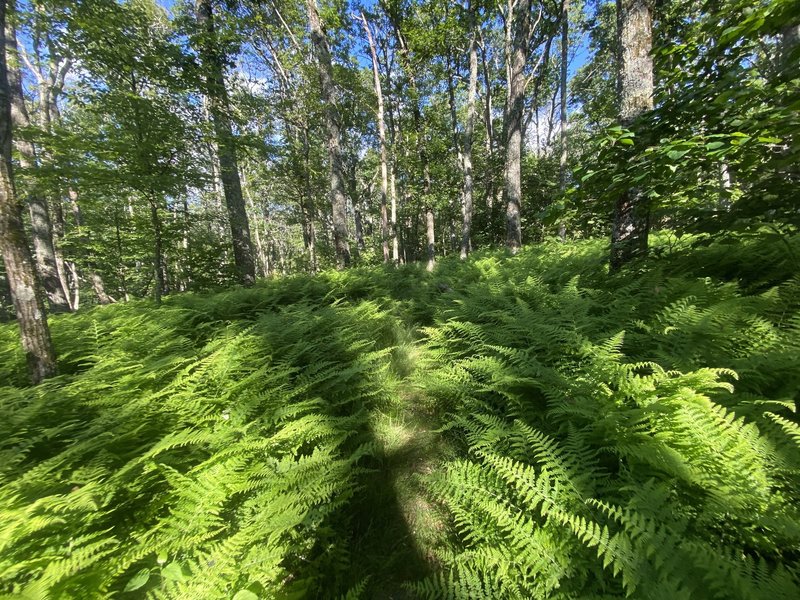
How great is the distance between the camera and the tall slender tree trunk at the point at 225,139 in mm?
7526

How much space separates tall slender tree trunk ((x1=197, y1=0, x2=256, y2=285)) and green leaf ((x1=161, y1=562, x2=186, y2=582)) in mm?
7902

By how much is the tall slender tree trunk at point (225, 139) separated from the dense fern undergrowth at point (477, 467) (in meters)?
5.92

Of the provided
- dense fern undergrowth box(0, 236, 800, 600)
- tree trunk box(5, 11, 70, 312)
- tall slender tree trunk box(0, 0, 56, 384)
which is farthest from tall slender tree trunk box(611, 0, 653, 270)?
tree trunk box(5, 11, 70, 312)

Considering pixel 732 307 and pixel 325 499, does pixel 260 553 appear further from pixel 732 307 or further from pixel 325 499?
pixel 732 307

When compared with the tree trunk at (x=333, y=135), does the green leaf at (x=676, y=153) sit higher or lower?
lower

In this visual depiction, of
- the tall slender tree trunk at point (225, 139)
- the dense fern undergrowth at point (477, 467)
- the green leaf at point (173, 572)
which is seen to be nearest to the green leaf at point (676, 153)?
the dense fern undergrowth at point (477, 467)

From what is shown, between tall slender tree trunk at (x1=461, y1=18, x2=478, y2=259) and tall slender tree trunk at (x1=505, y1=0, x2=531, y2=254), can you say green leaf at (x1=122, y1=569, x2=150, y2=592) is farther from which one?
tall slender tree trunk at (x1=461, y1=18, x2=478, y2=259)

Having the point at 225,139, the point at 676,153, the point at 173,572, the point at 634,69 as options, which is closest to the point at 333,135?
the point at 225,139

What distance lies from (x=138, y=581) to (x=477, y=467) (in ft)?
5.99

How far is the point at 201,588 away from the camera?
4.51ft

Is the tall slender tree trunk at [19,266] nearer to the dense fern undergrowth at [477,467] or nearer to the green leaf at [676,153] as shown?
the dense fern undergrowth at [477,467]

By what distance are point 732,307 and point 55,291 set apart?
1431 cm

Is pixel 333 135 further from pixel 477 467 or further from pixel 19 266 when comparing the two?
pixel 477 467

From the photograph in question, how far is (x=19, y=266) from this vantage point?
323 centimetres
